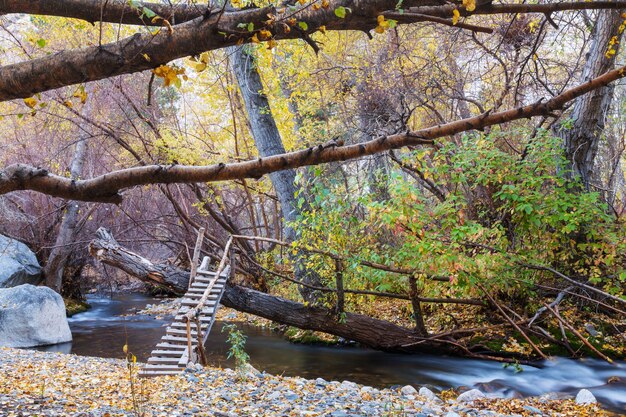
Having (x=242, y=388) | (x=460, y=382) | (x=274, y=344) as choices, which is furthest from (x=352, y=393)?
(x=274, y=344)

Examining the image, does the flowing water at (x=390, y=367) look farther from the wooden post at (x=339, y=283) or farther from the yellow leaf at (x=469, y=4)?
the yellow leaf at (x=469, y=4)

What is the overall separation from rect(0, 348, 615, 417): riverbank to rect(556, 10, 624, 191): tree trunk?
14.8 feet

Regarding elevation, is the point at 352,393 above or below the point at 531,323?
below

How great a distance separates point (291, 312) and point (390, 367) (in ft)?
7.17

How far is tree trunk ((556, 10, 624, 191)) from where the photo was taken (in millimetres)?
8273

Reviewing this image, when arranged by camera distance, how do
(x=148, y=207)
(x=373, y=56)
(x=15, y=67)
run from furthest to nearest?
(x=148, y=207) < (x=373, y=56) < (x=15, y=67)

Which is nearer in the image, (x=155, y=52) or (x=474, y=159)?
(x=155, y=52)

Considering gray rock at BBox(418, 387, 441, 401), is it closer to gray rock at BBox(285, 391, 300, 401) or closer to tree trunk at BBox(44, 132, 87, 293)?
gray rock at BBox(285, 391, 300, 401)

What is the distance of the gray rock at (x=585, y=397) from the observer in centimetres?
608

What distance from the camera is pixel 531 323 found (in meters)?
A: 7.69

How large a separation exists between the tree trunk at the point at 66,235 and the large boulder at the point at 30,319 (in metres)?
2.25

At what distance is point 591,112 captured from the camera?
8609 mm

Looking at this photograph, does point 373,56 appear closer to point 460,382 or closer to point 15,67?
point 460,382

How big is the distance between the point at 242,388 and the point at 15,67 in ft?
12.5
